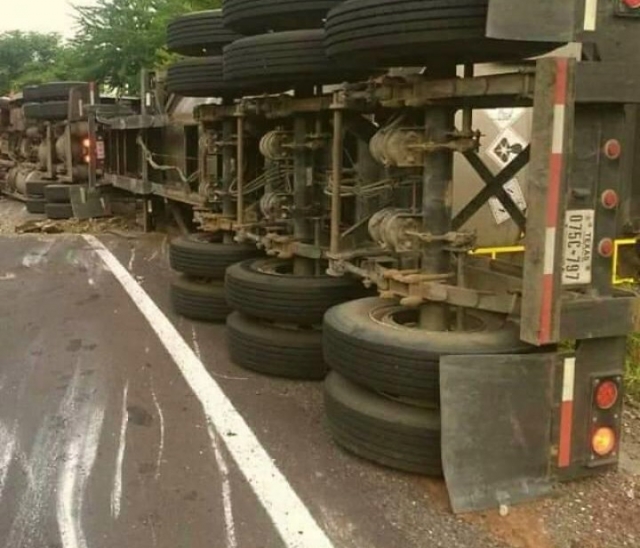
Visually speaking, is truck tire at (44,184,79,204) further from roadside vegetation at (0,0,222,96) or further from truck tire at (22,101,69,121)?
roadside vegetation at (0,0,222,96)

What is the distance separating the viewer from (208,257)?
719 centimetres

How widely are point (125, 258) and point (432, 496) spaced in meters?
7.51

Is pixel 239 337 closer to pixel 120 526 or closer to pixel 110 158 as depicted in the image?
pixel 120 526

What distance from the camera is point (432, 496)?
377 centimetres

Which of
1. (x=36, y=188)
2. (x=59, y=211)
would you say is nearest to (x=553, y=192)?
(x=59, y=211)

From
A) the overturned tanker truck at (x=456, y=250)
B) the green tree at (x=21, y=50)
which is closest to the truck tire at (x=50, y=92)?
the overturned tanker truck at (x=456, y=250)

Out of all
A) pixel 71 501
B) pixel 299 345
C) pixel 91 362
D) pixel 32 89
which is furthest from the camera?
pixel 32 89

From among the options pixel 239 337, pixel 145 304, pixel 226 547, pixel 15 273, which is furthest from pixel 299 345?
pixel 15 273

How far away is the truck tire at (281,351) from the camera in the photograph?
17.9ft

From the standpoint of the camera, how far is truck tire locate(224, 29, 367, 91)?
5395mm

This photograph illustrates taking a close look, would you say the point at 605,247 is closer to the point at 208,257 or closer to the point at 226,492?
the point at 226,492

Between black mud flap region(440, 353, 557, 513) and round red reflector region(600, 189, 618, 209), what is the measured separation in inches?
26.8

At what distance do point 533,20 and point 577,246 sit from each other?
36.9 inches

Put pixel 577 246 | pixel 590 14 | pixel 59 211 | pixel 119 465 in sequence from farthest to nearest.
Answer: pixel 59 211
pixel 119 465
pixel 577 246
pixel 590 14
